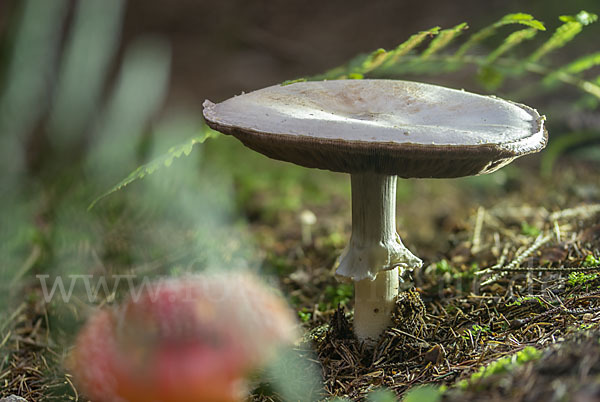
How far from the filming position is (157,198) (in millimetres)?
4969

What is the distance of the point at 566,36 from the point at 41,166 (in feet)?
21.1

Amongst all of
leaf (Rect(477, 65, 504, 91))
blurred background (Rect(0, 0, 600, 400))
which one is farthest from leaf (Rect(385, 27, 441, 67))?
blurred background (Rect(0, 0, 600, 400))

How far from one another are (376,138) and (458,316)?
127 cm

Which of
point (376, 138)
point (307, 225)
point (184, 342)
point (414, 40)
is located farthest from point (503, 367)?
point (307, 225)

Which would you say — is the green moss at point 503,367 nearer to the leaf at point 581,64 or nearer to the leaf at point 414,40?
the leaf at point 414,40

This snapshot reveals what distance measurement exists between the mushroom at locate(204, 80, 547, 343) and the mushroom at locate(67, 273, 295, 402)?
73cm

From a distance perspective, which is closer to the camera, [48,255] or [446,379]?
[446,379]

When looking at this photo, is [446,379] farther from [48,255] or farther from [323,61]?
[323,61]

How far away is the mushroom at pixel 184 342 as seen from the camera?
137 cm

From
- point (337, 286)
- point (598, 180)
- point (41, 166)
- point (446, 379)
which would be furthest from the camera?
point (41, 166)

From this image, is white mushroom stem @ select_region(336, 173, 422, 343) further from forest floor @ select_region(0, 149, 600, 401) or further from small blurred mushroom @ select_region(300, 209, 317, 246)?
small blurred mushroom @ select_region(300, 209, 317, 246)

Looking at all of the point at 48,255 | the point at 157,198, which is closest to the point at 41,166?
the point at 157,198

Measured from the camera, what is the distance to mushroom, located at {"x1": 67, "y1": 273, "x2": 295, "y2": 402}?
1.37m

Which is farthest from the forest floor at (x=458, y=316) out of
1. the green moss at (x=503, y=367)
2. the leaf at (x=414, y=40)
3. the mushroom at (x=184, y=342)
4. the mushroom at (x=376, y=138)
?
the leaf at (x=414, y=40)
